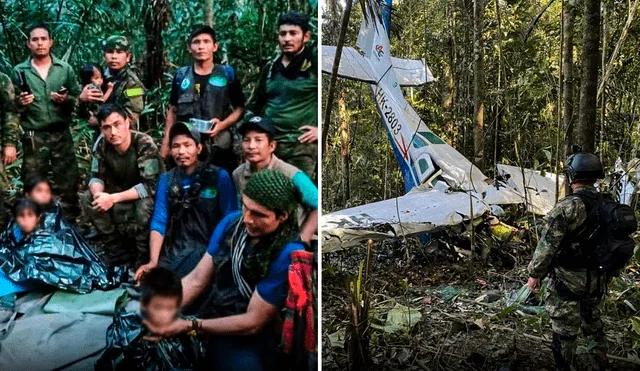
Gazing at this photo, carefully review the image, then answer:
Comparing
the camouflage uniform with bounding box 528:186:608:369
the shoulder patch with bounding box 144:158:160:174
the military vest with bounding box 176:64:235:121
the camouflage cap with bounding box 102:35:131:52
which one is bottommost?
the camouflage uniform with bounding box 528:186:608:369

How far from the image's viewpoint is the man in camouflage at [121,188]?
214cm

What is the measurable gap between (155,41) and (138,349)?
1.21 metres

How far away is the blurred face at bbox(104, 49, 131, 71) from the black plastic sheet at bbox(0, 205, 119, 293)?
608 mm

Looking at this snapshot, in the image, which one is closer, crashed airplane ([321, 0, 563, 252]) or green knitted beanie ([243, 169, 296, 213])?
green knitted beanie ([243, 169, 296, 213])

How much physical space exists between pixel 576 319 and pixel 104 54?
8.95 ft

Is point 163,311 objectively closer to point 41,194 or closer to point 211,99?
point 41,194

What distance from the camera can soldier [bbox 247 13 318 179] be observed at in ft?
6.91

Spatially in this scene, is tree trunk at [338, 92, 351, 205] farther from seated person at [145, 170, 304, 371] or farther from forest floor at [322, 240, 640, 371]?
seated person at [145, 170, 304, 371]

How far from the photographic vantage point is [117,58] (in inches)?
83.4

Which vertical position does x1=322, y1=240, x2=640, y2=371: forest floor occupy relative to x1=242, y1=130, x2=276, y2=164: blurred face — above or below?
below

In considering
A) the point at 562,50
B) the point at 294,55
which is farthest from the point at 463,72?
the point at 294,55

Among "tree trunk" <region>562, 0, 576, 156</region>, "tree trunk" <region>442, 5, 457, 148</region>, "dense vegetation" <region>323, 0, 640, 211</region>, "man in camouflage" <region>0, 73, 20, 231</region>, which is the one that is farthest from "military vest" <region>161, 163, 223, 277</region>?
"tree trunk" <region>442, 5, 457, 148</region>

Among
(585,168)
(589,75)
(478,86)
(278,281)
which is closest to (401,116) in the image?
(478,86)

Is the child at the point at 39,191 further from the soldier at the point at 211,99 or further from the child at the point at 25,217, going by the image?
the soldier at the point at 211,99
